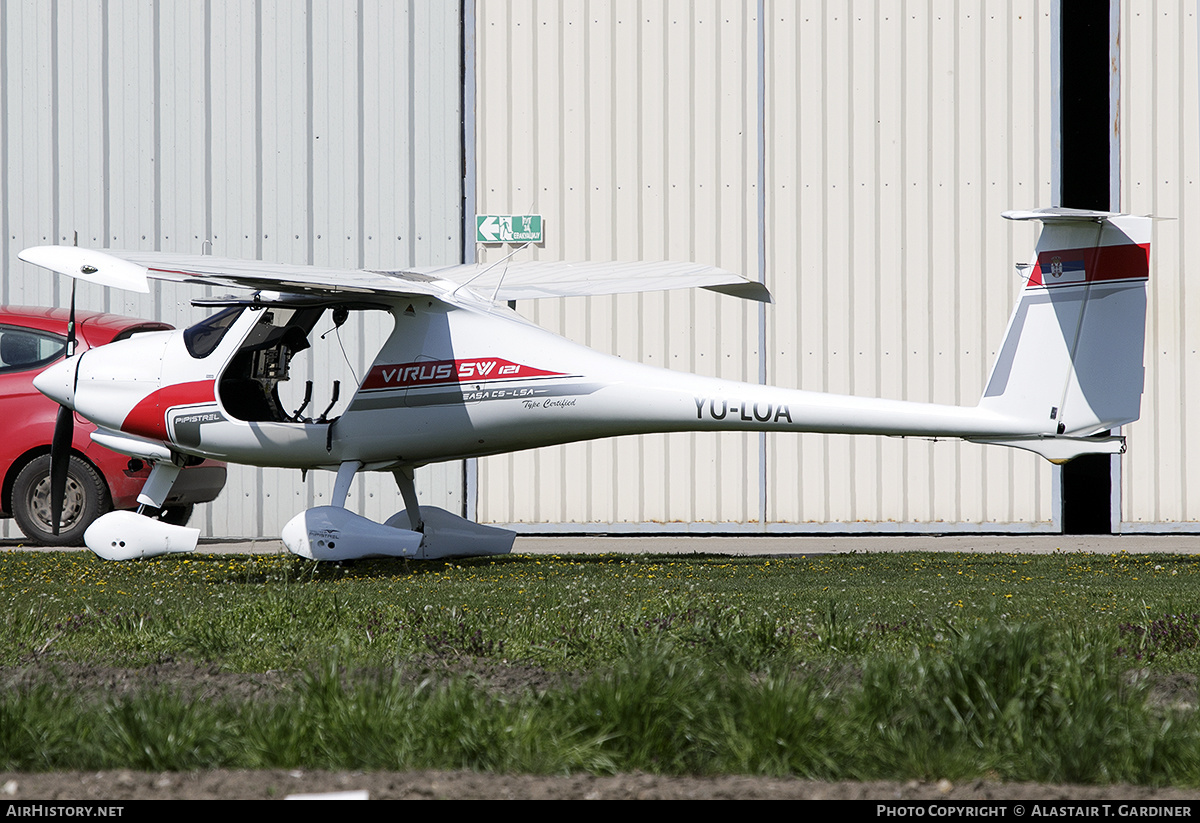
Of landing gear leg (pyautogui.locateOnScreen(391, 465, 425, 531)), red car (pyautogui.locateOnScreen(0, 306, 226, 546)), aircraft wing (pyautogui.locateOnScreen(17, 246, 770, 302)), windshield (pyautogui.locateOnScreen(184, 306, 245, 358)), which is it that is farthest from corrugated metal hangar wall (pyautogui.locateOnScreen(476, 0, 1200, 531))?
windshield (pyautogui.locateOnScreen(184, 306, 245, 358))

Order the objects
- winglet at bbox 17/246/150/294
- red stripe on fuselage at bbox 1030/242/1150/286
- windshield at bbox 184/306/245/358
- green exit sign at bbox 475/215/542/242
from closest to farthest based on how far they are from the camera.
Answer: red stripe on fuselage at bbox 1030/242/1150/286 < winglet at bbox 17/246/150/294 < windshield at bbox 184/306/245/358 < green exit sign at bbox 475/215/542/242

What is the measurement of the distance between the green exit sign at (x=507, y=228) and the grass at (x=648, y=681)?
7387mm

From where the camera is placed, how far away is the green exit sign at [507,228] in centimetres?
→ 1416

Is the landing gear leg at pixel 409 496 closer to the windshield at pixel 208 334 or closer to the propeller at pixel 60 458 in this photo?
the windshield at pixel 208 334

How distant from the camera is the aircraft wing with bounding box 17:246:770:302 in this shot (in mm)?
8375

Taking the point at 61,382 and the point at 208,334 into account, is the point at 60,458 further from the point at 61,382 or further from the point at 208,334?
the point at 208,334

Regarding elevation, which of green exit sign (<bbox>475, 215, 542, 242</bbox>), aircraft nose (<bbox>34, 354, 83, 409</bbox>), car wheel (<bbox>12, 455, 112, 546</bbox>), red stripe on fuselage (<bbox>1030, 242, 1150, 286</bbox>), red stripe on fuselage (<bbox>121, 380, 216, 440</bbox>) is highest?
green exit sign (<bbox>475, 215, 542, 242</bbox>)

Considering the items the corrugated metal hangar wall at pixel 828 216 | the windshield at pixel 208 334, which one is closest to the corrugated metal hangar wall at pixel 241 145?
the corrugated metal hangar wall at pixel 828 216

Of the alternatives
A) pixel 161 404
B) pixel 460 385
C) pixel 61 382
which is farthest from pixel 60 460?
pixel 460 385

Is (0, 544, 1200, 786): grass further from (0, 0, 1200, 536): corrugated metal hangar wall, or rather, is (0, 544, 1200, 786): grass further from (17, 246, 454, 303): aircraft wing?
(0, 0, 1200, 536): corrugated metal hangar wall

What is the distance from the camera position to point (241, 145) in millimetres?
14555

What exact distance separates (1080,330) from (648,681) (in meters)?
5.25

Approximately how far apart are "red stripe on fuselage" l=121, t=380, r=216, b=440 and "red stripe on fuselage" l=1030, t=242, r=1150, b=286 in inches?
250

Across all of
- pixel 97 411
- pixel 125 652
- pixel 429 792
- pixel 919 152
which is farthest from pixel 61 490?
pixel 919 152
